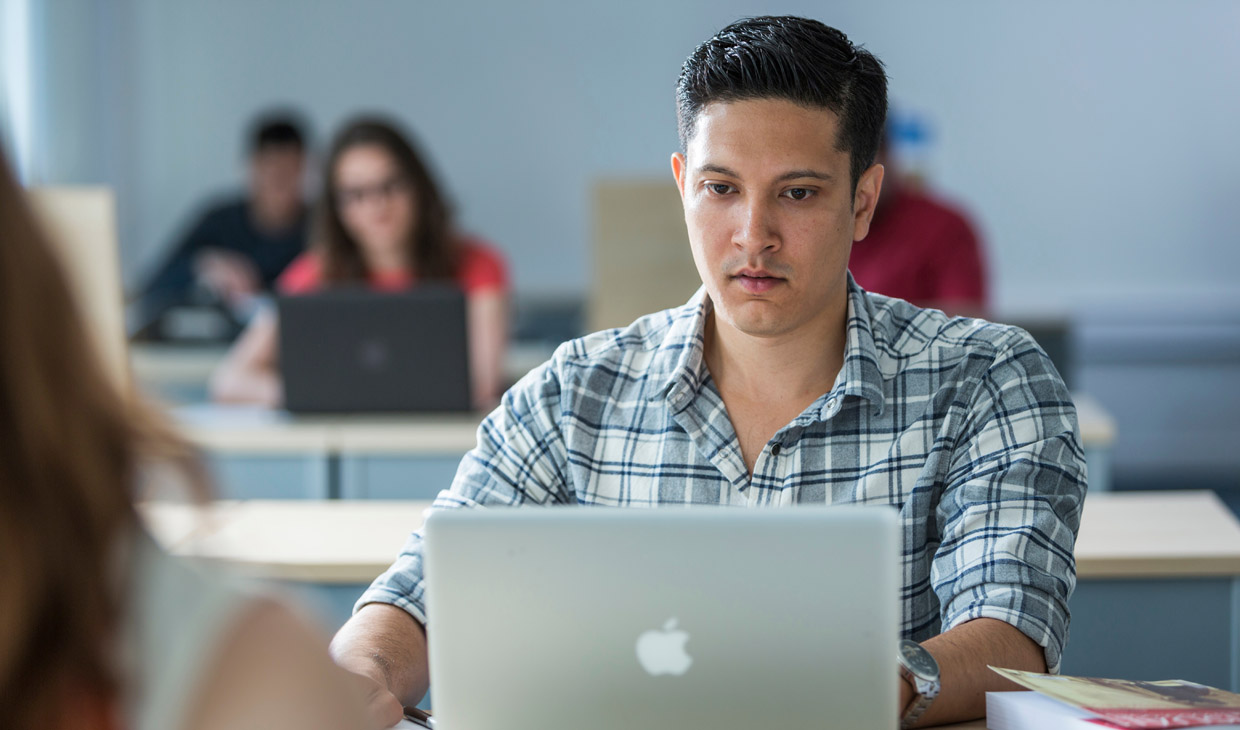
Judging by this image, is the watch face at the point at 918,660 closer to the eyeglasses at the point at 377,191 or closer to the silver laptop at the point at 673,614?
the silver laptop at the point at 673,614

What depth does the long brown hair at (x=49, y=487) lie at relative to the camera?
0.44m

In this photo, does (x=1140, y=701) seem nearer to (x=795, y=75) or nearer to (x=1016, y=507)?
(x=1016, y=507)

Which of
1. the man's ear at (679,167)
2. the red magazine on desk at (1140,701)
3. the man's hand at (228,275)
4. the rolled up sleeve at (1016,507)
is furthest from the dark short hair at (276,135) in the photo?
the red magazine on desk at (1140,701)

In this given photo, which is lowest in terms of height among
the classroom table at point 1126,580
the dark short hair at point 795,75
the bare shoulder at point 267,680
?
the classroom table at point 1126,580

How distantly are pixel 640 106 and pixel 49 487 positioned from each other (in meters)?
4.75

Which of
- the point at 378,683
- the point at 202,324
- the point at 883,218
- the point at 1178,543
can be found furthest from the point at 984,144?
the point at 378,683

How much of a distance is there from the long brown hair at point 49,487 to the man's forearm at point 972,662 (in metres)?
0.76

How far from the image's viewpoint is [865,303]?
1393mm

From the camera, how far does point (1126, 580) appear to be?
68.6 inches

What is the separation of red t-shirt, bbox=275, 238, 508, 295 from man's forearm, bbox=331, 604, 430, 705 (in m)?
1.88

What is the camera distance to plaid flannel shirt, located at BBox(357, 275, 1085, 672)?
3.92 ft

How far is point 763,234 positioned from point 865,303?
180mm

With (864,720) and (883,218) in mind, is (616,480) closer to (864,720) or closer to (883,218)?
(864,720)

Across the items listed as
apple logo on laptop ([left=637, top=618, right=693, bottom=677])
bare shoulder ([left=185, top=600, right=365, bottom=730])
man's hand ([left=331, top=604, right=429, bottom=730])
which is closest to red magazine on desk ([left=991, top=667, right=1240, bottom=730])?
apple logo on laptop ([left=637, top=618, right=693, bottom=677])
